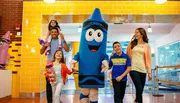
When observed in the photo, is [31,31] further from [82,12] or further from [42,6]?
[82,12]

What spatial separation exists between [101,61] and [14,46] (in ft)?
12.7

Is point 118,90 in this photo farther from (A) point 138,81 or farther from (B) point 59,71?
A: (B) point 59,71

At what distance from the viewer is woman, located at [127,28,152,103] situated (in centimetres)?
302

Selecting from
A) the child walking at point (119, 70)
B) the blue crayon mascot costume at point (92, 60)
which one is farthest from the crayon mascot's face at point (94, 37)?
the child walking at point (119, 70)

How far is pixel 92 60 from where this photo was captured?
2.51 m

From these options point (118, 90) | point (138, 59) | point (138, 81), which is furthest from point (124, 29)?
point (118, 90)

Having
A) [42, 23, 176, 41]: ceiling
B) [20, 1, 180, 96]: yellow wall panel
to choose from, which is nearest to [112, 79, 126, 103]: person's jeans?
[20, 1, 180, 96]: yellow wall panel

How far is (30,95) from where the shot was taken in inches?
211

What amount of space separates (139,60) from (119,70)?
38 cm

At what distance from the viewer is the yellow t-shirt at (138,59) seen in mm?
3037

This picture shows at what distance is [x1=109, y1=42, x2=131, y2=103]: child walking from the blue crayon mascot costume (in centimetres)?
44

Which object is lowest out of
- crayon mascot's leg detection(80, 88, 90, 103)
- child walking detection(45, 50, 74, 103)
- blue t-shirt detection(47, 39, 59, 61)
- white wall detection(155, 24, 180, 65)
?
crayon mascot's leg detection(80, 88, 90, 103)

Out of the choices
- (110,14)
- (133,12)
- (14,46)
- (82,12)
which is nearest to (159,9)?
(133,12)

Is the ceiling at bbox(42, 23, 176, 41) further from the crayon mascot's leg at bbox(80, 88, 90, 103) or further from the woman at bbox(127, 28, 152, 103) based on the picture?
the crayon mascot's leg at bbox(80, 88, 90, 103)
